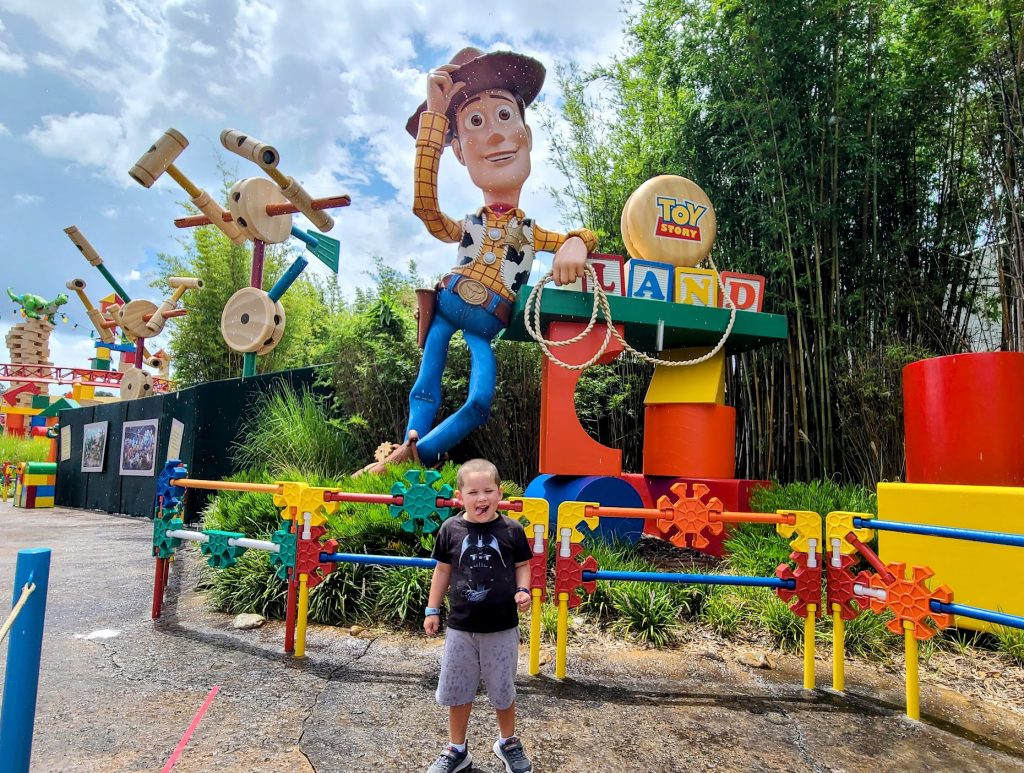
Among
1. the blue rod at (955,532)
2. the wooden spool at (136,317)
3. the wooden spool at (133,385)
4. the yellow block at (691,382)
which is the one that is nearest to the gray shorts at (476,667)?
the blue rod at (955,532)

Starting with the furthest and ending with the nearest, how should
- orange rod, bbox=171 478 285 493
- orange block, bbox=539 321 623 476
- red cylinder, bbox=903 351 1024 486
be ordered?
orange block, bbox=539 321 623 476, red cylinder, bbox=903 351 1024 486, orange rod, bbox=171 478 285 493

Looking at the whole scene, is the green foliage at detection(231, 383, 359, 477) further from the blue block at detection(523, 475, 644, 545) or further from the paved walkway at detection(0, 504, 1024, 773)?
the paved walkway at detection(0, 504, 1024, 773)

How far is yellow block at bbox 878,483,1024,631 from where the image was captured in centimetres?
309

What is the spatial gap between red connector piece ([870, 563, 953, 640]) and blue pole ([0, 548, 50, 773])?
2.87 meters

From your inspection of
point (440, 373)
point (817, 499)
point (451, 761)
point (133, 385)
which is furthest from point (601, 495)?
point (133, 385)

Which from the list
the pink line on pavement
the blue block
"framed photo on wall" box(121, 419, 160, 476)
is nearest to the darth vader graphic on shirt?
the pink line on pavement

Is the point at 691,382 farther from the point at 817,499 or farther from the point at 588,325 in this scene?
the point at 817,499

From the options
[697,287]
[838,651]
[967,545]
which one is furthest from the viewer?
[697,287]

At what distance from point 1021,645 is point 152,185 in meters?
8.45

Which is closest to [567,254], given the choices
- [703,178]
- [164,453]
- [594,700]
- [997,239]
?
[703,178]

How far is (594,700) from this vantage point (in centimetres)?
262

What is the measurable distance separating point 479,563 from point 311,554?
4.51 feet

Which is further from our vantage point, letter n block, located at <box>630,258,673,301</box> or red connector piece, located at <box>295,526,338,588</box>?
letter n block, located at <box>630,258,673,301</box>

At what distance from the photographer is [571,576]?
287cm
